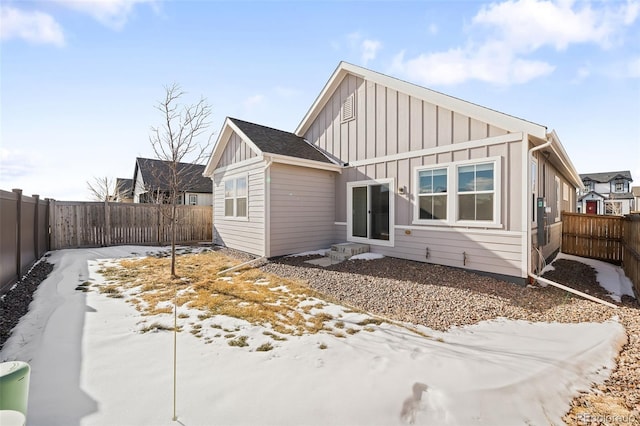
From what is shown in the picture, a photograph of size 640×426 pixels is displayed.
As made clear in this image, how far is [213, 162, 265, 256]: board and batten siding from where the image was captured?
904 cm

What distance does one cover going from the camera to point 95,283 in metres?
6.23

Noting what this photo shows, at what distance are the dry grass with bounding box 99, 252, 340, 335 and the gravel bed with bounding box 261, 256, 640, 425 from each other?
76 cm

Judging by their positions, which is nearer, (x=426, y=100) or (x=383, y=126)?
(x=426, y=100)

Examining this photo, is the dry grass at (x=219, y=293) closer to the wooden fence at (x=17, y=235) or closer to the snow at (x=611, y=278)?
the wooden fence at (x=17, y=235)

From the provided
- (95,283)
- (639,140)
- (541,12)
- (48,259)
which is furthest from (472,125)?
(48,259)

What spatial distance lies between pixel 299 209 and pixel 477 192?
5.26 meters

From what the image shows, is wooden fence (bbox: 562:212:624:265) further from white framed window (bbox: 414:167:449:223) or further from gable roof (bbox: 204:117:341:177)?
gable roof (bbox: 204:117:341:177)

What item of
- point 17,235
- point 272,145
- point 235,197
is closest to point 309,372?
point 17,235

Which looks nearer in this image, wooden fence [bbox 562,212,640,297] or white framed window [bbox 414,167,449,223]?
white framed window [bbox 414,167,449,223]

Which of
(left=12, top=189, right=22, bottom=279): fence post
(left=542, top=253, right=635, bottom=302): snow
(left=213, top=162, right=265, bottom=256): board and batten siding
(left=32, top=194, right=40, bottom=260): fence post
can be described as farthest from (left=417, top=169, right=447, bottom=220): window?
(left=32, top=194, right=40, bottom=260): fence post

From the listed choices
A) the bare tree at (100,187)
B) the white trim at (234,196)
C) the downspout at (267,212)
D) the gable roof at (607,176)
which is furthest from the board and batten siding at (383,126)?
the gable roof at (607,176)

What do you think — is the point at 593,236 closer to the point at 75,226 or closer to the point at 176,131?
the point at 176,131

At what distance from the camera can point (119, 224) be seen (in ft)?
38.3

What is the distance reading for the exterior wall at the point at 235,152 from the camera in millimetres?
9891
